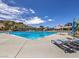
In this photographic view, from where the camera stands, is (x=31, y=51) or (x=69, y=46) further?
(x=69, y=46)

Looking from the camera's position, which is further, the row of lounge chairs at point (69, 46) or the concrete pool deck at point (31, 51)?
the row of lounge chairs at point (69, 46)

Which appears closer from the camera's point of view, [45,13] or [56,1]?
[56,1]

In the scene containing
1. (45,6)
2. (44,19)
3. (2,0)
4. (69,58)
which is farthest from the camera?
(44,19)

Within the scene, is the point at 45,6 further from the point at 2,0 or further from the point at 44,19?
the point at 2,0

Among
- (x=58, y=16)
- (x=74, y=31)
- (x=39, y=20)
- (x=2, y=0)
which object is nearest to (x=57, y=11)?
(x=58, y=16)

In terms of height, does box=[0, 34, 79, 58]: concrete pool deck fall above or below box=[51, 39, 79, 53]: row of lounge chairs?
below

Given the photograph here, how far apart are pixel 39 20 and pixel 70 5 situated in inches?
128

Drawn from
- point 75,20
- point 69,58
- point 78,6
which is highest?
point 78,6

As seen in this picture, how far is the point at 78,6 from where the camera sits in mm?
8445

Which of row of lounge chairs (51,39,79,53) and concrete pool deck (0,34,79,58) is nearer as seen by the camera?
concrete pool deck (0,34,79,58)

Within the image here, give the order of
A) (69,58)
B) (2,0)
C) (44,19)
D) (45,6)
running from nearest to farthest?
(69,58) → (2,0) → (45,6) → (44,19)

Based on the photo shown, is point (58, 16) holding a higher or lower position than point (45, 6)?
lower

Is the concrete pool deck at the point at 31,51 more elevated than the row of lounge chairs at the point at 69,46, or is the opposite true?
the row of lounge chairs at the point at 69,46

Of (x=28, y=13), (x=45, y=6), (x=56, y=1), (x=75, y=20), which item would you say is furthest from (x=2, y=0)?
(x=75, y=20)
